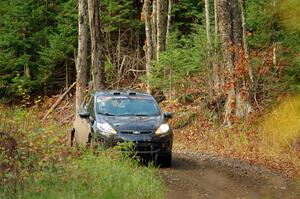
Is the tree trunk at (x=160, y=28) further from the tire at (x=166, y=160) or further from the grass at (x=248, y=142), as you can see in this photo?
the tire at (x=166, y=160)

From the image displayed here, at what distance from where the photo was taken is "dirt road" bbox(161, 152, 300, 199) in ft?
34.4

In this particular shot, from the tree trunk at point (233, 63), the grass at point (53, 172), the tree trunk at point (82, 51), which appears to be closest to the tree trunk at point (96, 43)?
the tree trunk at point (82, 51)

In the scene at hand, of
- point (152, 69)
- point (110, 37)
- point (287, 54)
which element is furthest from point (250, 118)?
point (110, 37)

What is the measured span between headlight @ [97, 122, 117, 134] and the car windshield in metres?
0.69

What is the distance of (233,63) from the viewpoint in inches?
757

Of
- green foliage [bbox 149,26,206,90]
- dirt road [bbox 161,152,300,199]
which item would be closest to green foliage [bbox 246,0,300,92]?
green foliage [bbox 149,26,206,90]

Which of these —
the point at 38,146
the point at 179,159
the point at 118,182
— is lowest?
the point at 179,159

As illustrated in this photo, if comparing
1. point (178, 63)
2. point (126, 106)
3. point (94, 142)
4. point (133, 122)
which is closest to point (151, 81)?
point (178, 63)

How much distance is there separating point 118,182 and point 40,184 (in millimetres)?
1231

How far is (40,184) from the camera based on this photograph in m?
7.79

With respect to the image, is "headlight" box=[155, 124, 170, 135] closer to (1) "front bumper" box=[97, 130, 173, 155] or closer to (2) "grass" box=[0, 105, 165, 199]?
(1) "front bumper" box=[97, 130, 173, 155]

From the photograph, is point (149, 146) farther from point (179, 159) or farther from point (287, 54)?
point (287, 54)

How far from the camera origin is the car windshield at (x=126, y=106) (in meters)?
13.2

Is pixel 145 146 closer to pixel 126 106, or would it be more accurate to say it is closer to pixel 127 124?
pixel 127 124
